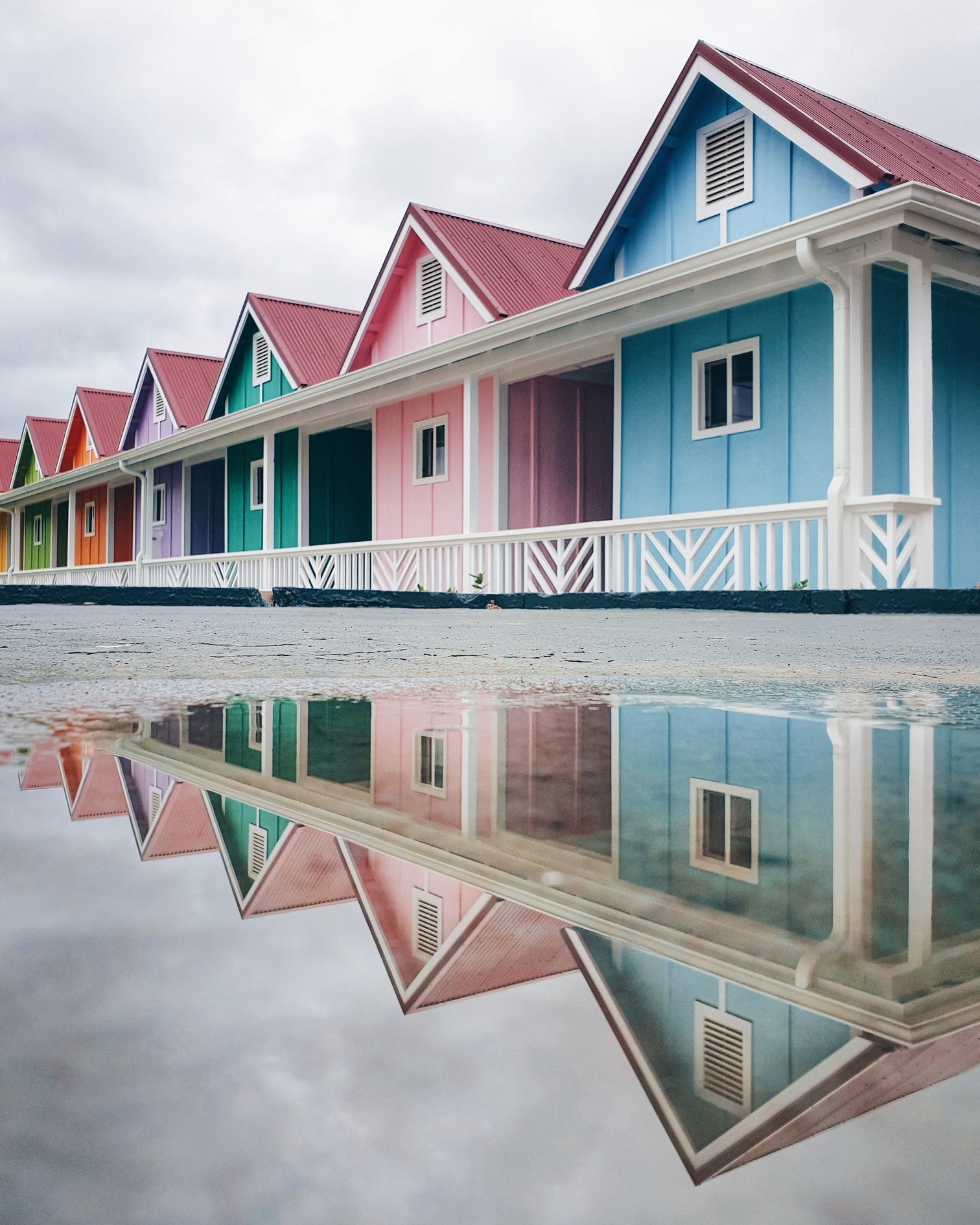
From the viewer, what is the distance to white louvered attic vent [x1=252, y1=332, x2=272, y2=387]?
19.9m

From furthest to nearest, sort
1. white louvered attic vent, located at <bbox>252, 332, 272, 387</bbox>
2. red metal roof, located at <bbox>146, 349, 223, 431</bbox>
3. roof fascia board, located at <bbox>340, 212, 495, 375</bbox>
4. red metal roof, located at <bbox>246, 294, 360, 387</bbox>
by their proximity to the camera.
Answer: red metal roof, located at <bbox>146, 349, 223, 431</bbox> < white louvered attic vent, located at <bbox>252, 332, 272, 387</bbox> < red metal roof, located at <bbox>246, 294, 360, 387</bbox> < roof fascia board, located at <bbox>340, 212, 495, 375</bbox>

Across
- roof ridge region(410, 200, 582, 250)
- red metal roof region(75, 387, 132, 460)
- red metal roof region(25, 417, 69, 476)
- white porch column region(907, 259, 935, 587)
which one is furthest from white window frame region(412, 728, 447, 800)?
red metal roof region(25, 417, 69, 476)

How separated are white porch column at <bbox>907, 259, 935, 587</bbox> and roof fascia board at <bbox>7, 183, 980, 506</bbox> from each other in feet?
1.50

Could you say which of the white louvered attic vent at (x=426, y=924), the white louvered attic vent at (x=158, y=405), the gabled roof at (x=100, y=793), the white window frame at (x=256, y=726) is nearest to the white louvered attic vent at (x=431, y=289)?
the white louvered attic vent at (x=158, y=405)

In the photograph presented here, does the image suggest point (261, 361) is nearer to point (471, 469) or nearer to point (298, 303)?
point (298, 303)

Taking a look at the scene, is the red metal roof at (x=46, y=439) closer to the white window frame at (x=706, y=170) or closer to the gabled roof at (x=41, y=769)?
the white window frame at (x=706, y=170)

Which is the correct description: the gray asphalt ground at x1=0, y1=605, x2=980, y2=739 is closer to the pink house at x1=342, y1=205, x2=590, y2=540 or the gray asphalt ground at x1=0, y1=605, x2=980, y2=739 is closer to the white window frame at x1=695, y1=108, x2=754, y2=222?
the white window frame at x1=695, y1=108, x2=754, y2=222

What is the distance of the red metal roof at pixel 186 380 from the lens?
2339 cm

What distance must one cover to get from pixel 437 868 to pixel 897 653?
3276mm

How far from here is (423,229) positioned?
51.3ft

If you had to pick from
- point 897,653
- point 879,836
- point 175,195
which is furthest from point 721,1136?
point 175,195

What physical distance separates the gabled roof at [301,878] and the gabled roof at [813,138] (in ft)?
34.3

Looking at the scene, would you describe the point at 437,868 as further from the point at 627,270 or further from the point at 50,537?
the point at 50,537

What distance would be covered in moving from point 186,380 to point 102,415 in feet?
15.0
